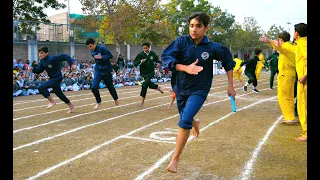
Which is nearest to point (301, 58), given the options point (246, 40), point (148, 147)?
point (148, 147)

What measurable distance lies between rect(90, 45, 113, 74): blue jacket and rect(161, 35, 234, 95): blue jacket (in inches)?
223

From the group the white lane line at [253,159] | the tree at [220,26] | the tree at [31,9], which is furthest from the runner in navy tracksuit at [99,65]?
the tree at [220,26]

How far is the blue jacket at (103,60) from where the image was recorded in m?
10.3

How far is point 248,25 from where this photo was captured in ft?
204

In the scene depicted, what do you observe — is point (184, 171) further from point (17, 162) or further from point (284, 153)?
point (17, 162)

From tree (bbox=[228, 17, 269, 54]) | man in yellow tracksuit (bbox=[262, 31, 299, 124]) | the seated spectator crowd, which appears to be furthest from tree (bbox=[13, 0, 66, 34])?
tree (bbox=[228, 17, 269, 54])

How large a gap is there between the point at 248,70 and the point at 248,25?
161ft

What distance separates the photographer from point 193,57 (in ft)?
15.8

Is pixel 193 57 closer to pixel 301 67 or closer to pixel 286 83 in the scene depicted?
pixel 301 67

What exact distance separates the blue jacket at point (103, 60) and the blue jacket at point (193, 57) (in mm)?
5661

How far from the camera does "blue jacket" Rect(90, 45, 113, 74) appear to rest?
405 inches

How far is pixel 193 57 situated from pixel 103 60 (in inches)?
237

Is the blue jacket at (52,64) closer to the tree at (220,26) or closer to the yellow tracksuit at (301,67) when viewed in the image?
the yellow tracksuit at (301,67)

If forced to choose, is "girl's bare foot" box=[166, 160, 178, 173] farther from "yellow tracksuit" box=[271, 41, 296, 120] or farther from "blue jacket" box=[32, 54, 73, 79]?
Result: "blue jacket" box=[32, 54, 73, 79]
